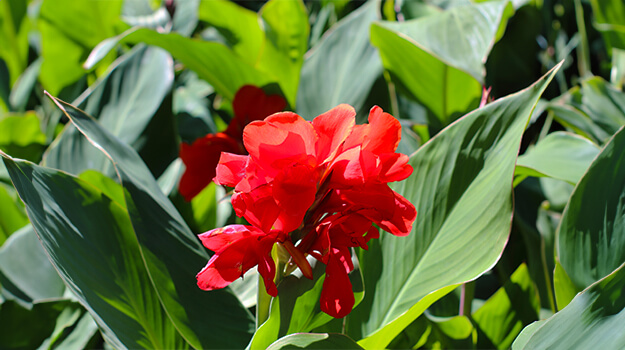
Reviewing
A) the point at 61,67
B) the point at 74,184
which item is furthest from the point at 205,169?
the point at 61,67

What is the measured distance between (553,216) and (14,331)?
36.0 inches

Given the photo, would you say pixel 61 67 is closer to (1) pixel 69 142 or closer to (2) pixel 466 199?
(1) pixel 69 142

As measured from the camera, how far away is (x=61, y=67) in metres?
1.45

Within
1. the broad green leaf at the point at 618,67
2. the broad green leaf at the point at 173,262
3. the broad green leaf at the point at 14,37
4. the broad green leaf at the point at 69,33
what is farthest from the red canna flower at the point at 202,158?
the broad green leaf at the point at 14,37

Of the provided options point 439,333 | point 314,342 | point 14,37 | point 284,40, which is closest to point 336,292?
point 314,342

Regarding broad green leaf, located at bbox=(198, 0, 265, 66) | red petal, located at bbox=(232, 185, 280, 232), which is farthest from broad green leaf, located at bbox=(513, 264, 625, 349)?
broad green leaf, located at bbox=(198, 0, 265, 66)

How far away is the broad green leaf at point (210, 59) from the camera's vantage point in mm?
974

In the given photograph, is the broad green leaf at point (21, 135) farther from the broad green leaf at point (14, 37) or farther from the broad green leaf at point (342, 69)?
the broad green leaf at point (342, 69)

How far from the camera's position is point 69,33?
57.1 inches

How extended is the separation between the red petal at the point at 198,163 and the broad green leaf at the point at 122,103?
25 centimetres

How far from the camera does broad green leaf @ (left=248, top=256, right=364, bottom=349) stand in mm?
551

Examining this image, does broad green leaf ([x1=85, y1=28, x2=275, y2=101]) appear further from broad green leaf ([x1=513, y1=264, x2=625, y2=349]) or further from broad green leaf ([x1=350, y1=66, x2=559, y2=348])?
broad green leaf ([x1=513, y1=264, x2=625, y2=349])

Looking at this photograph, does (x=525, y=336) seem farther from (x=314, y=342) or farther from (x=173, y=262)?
(x=173, y=262)

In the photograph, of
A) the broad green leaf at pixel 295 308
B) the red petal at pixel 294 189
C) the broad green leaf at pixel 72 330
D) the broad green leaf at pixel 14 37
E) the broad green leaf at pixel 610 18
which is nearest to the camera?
the red petal at pixel 294 189
